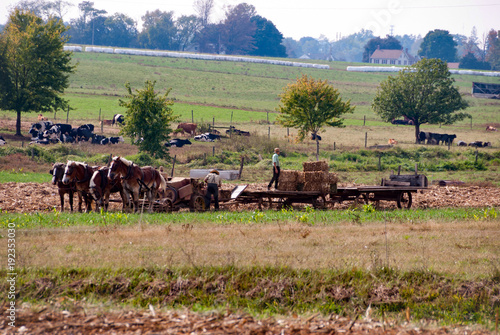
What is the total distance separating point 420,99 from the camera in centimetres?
5984

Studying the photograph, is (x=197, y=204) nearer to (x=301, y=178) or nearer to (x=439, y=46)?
(x=301, y=178)

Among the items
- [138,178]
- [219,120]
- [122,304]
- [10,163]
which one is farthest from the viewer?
[219,120]

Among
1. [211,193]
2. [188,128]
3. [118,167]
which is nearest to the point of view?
[118,167]

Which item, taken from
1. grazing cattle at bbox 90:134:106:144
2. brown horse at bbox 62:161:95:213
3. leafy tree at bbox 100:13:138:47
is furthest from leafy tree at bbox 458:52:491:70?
brown horse at bbox 62:161:95:213

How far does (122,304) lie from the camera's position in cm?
984

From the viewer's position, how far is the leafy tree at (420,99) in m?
59.6

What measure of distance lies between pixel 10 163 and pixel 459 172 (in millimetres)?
29698

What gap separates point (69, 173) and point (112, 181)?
4.96ft

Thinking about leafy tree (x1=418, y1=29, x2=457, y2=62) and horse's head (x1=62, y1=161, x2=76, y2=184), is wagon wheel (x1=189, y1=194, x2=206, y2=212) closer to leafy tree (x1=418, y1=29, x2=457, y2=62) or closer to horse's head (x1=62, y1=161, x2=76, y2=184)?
horse's head (x1=62, y1=161, x2=76, y2=184)

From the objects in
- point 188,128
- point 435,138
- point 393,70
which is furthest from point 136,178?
point 393,70

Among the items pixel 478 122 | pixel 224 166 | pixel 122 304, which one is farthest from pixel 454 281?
pixel 478 122

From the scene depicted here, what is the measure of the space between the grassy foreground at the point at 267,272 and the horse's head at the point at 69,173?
494cm

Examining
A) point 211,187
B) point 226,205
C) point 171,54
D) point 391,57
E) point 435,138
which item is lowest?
point 226,205

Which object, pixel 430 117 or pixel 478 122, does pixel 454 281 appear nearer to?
pixel 430 117
